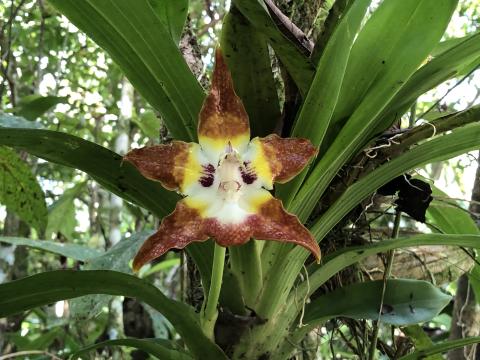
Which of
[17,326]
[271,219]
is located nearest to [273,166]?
[271,219]

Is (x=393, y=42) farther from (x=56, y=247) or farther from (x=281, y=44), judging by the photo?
(x=56, y=247)

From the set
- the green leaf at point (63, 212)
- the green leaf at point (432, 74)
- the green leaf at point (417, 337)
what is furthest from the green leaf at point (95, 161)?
the green leaf at point (63, 212)

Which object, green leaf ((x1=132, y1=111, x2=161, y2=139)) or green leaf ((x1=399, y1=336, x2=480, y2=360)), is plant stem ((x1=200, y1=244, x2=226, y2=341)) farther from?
green leaf ((x1=132, y1=111, x2=161, y2=139))

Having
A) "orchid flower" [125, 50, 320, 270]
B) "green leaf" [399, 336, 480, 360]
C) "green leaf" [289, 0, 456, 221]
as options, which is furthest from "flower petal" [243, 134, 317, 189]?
"green leaf" [399, 336, 480, 360]

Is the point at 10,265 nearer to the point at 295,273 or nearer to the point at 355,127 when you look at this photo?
the point at 295,273

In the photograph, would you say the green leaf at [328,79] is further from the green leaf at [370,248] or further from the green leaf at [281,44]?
the green leaf at [370,248]

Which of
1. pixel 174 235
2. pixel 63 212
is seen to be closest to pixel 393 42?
pixel 174 235
